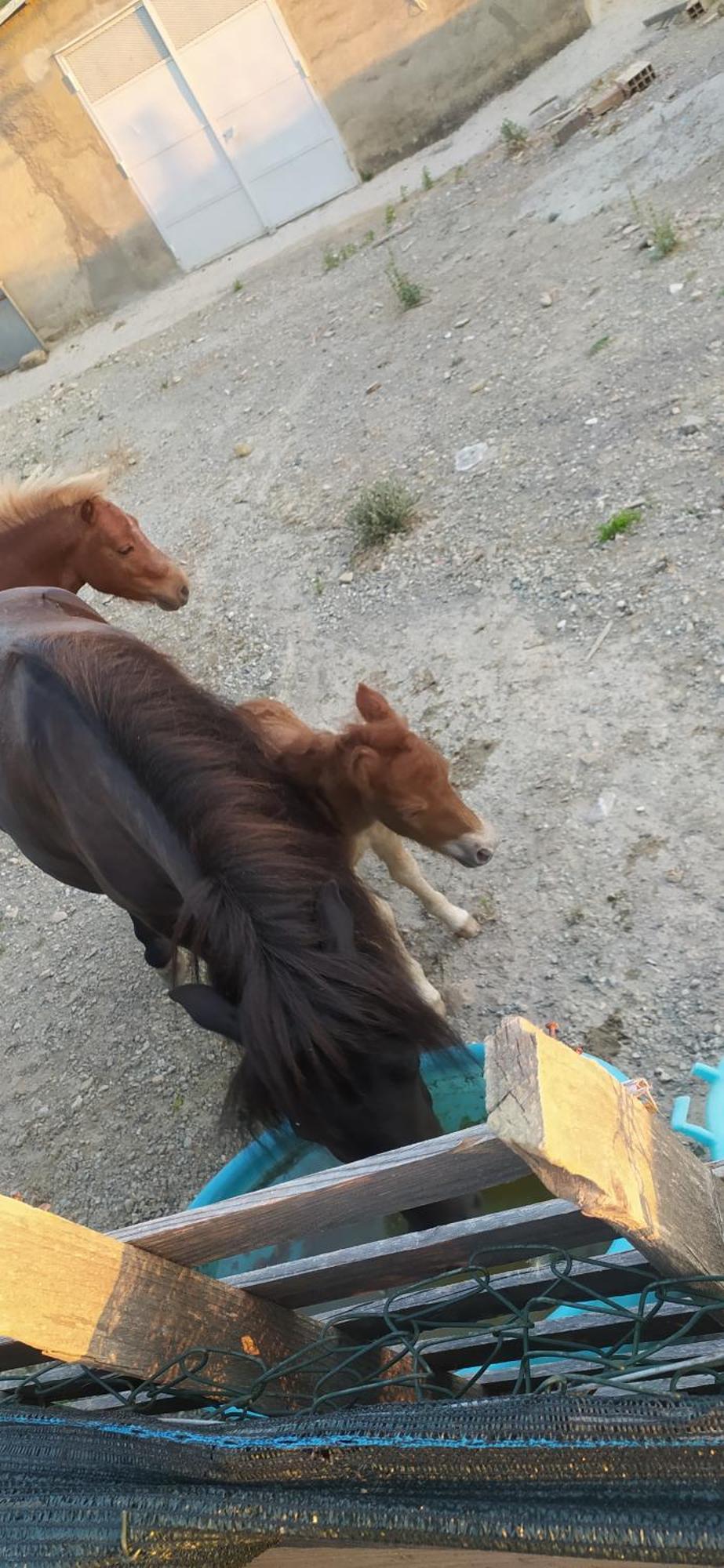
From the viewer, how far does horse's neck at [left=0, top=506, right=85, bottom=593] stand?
167 inches

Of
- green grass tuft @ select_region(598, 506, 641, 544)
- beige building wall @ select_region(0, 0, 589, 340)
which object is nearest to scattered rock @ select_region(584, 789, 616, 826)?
green grass tuft @ select_region(598, 506, 641, 544)

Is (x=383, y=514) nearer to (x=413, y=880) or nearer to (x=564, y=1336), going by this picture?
(x=413, y=880)

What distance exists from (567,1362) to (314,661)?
3.83 m

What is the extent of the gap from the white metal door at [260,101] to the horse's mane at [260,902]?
34.0ft

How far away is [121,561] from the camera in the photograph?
4.46 meters

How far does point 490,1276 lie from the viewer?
1.27 m

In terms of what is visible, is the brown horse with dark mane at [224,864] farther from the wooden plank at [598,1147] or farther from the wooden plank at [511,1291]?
the wooden plank at [598,1147]

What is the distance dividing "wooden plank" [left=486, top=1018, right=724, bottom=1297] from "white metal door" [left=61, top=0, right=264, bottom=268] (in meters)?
12.7

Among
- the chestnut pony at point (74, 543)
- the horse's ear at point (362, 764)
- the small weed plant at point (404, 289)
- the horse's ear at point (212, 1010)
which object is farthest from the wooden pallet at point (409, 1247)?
the small weed plant at point (404, 289)

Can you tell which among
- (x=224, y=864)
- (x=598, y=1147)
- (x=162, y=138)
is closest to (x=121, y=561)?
(x=224, y=864)

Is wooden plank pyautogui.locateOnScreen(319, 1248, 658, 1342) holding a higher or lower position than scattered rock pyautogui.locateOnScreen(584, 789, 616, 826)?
higher

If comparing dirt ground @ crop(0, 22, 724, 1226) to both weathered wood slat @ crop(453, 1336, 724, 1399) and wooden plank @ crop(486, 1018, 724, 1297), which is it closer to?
weathered wood slat @ crop(453, 1336, 724, 1399)

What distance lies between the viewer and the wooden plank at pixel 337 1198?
3.61ft

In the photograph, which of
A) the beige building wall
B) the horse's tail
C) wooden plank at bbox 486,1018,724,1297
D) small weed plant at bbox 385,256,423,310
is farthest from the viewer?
the beige building wall
